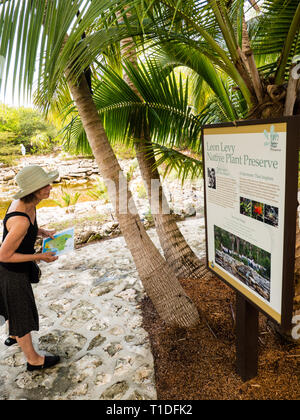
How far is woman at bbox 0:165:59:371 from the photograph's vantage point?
2.02m

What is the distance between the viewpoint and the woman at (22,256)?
6.63ft

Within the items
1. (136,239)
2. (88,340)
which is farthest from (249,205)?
(88,340)

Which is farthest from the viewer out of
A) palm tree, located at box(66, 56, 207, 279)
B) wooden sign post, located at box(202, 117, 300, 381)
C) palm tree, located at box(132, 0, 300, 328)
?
palm tree, located at box(66, 56, 207, 279)

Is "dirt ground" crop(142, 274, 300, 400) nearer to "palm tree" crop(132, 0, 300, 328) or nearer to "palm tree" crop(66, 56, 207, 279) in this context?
"palm tree" crop(132, 0, 300, 328)

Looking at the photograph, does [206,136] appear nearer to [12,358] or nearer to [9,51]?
[9,51]

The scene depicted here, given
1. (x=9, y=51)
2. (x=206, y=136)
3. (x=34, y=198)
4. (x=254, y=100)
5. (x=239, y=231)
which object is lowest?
(x=239, y=231)

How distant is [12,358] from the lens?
8.27ft

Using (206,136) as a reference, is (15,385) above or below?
below

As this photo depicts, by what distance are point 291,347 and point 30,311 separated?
6.39 ft

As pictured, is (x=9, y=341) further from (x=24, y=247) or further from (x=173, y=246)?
(x=173, y=246)

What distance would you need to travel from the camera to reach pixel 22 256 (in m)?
2.08

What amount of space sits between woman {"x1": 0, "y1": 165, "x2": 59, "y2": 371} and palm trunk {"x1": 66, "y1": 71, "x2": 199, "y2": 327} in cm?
44

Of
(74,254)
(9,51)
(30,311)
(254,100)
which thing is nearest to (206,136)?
(254,100)

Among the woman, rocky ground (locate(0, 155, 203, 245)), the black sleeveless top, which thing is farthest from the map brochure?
rocky ground (locate(0, 155, 203, 245))
